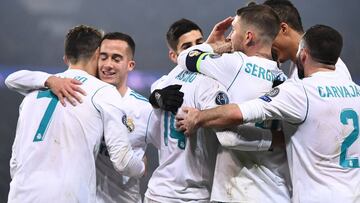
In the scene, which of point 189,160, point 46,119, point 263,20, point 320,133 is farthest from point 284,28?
point 46,119

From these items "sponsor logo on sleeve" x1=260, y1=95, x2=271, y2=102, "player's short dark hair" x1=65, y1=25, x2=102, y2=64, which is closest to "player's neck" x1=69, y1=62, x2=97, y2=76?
"player's short dark hair" x1=65, y1=25, x2=102, y2=64

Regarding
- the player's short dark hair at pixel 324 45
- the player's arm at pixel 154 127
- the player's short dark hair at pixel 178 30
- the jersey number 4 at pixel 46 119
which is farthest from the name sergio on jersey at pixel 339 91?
the player's short dark hair at pixel 178 30

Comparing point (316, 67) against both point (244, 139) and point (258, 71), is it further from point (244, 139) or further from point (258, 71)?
point (244, 139)

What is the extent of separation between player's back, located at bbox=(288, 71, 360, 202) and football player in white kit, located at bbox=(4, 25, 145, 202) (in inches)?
29.5

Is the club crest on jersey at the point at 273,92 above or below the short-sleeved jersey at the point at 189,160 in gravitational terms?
above

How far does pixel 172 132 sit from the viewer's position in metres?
2.44

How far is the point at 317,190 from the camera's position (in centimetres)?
220

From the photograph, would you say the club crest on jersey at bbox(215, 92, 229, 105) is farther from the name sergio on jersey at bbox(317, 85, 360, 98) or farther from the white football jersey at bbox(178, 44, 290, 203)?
the name sergio on jersey at bbox(317, 85, 360, 98)

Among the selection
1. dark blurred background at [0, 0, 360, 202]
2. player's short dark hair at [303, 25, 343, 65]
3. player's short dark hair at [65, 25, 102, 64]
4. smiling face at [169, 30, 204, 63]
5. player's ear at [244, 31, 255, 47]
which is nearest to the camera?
player's short dark hair at [303, 25, 343, 65]

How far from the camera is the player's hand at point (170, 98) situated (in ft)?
7.66

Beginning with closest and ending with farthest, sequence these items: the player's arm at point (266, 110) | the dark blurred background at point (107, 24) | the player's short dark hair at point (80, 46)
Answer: the player's arm at point (266, 110)
the player's short dark hair at point (80, 46)
the dark blurred background at point (107, 24)

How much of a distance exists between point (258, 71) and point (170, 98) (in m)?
0.38

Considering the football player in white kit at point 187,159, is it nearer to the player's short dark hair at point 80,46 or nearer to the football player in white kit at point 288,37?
the player's short dark hair at point 80,46

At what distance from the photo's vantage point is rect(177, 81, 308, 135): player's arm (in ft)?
6.98
